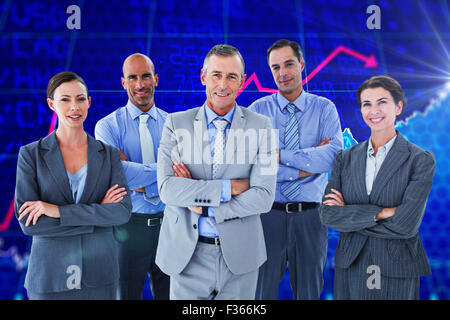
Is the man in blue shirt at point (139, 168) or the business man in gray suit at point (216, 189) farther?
the man in blue shirt at point (139, 168)

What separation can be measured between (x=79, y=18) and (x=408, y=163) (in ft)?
12.2

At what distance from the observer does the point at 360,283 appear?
157 inches

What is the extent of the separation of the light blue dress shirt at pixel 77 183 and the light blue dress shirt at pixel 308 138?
1.92 meters

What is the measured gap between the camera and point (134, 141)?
484 cm

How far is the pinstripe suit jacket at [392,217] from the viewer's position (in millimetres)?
3848

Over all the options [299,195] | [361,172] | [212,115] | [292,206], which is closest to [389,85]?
[361,172]

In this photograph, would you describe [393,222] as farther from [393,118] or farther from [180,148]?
[180,148]

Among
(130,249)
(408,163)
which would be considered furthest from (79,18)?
(408,163)

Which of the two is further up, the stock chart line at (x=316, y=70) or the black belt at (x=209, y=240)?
the stock chart line at (x=316, y=70)

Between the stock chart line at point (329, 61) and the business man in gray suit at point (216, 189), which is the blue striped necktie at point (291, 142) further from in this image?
the business man in gray suit at point (216, 189)

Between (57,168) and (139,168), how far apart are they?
854 millimetres

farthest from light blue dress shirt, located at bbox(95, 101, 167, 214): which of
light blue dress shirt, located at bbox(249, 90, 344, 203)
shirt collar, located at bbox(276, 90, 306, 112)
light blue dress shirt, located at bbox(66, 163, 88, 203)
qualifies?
shirt collar, located at bbox(276, 90, 306, 112)

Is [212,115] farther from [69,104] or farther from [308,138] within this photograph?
[308,138]

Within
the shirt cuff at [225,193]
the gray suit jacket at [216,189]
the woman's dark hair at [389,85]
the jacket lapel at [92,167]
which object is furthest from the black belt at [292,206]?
the jacket lapel at [92,167]
